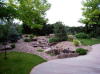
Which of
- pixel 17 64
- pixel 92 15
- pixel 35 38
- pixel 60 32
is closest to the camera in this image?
pixel 17 64

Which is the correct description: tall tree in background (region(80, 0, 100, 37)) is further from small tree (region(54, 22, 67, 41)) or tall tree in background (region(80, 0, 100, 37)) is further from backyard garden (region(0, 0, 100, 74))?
small tree (region(54, 22, 67, 41))

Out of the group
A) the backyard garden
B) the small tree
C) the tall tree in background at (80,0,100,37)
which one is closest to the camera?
the backyard garden

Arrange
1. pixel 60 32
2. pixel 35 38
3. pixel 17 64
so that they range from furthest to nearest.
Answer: pixel 35 38, pixel 60 32, pixel 17 64

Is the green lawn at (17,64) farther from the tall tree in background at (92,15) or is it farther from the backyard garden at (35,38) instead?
the tall tree in background at (92,15)

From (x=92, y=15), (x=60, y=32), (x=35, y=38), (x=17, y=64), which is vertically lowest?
(x=17, y=64)

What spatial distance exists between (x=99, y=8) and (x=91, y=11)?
138 cm

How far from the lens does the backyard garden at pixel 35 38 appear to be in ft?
26.0

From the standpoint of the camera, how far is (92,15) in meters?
23.8

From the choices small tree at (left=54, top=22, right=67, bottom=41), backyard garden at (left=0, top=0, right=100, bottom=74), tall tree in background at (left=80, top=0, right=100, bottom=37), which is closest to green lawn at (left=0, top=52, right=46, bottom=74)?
backyard garden at (left=0, top=0, right=100, bottom=74)

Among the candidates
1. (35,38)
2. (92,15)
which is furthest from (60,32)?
(92,15)

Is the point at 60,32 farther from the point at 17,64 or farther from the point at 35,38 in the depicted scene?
the point at 17,64

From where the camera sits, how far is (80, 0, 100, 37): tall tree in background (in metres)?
23.6

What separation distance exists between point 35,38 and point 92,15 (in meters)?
11.1

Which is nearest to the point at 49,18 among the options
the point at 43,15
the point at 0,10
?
the point at 43,15
